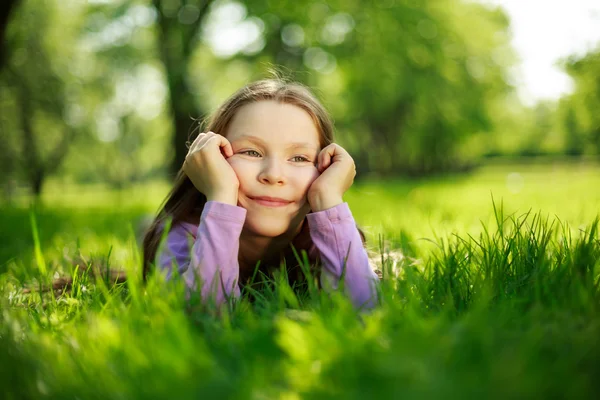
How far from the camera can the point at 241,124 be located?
2.35m

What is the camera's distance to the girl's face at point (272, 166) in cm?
221

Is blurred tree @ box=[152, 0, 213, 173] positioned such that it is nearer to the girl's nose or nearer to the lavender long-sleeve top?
the girl's nose

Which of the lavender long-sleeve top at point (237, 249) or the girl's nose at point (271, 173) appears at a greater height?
the girl's nose at point (271, 173)

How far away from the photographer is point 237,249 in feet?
6.88

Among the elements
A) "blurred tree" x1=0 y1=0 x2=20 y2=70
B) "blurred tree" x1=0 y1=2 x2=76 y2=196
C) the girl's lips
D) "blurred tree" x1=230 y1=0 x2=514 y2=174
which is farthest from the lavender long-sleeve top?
"blurred tree" x1=0 y1=2 x2=76 y2=196

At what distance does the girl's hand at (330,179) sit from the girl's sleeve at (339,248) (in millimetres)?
50

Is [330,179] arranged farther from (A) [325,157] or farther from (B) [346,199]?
(B) [346,199]

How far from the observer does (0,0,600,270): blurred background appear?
7525mm

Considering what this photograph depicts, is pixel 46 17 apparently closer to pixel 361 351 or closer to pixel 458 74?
pixel 458 74

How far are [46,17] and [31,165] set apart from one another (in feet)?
31.5

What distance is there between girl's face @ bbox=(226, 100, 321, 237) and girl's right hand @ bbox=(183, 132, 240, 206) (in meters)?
0.07

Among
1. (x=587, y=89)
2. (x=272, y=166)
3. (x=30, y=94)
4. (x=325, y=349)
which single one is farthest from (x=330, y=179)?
(x=30, y=94)

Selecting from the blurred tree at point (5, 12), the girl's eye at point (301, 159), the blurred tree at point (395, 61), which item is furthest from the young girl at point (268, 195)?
the blurred tree at point (5, 12)

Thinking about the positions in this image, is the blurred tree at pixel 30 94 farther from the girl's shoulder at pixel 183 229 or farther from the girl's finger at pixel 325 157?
the girl's finger at pixel 325 157
